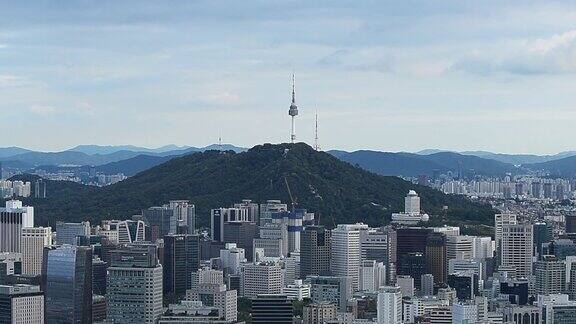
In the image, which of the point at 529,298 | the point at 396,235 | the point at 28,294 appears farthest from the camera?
the point at 396,235

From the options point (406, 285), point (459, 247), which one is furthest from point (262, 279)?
point (459, 247)

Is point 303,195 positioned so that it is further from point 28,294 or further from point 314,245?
point 28,294

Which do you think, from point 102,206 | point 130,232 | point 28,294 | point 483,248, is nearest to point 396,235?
point 483,248

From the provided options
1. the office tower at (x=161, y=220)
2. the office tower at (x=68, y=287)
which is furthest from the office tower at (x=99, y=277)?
the office tower at (x=161, y=220)

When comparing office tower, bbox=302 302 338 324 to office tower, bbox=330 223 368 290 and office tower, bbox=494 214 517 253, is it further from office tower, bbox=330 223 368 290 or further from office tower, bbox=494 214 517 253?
office tower, bbox=494 214 517 253

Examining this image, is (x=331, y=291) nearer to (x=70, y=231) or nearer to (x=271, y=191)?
(x=70, y=231)
